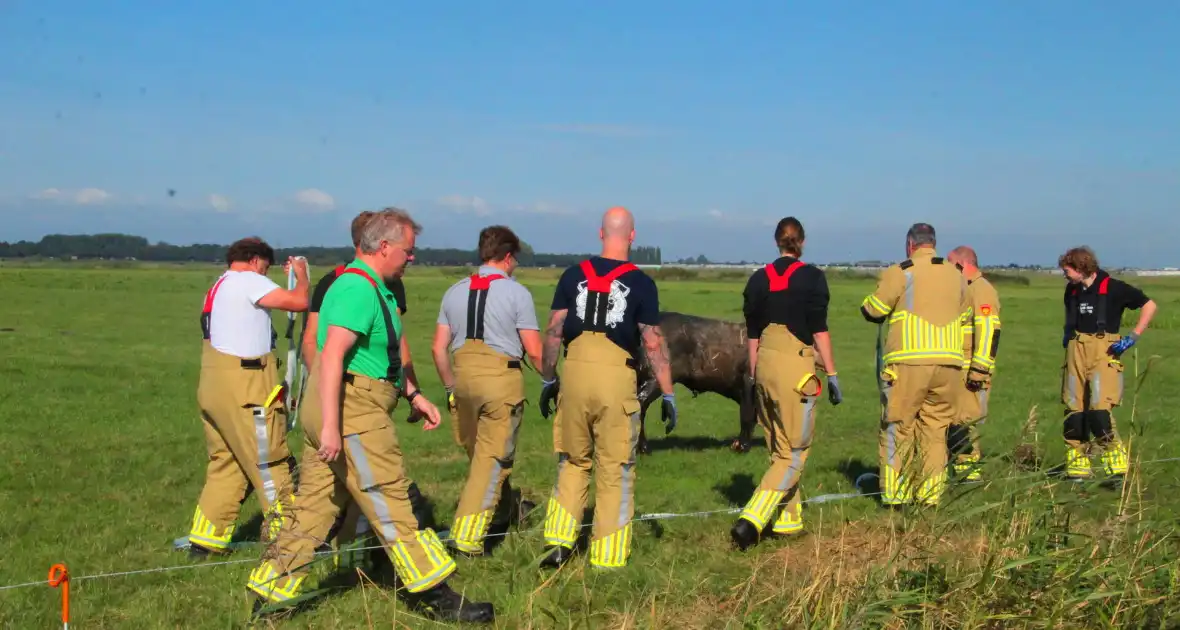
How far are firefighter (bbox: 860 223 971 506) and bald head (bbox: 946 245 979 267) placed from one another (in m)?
1.80

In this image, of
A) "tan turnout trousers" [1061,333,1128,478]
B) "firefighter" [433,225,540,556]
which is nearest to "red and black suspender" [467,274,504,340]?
"firefighter" [433,225,540,556]

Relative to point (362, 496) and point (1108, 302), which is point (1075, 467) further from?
point (362, 496)

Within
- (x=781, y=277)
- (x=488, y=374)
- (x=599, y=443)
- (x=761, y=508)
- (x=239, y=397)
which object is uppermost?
(x=781, y=277)

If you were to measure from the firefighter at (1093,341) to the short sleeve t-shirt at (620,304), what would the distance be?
221 inches

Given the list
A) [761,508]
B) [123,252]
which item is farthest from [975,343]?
[123,252]

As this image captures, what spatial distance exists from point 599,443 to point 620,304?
35.8 inches

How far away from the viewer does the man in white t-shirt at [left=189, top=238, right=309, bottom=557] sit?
714 centimetres

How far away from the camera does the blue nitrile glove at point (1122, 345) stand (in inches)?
395

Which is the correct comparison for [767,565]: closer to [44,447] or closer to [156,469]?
[156,469]

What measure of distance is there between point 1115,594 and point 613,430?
296 centimetres

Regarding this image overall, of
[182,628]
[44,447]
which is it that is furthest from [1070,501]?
[44,447]

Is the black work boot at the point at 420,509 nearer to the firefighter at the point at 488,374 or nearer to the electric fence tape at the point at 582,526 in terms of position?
the electric fence tape at the point at 582,526

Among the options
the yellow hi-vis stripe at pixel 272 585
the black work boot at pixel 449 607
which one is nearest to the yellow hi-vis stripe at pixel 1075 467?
the black work boot at pixel 449 607

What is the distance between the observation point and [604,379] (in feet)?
21.8
